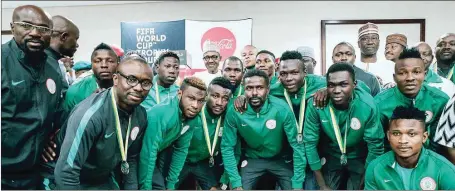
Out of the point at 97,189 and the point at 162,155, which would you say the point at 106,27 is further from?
the point at 97,189

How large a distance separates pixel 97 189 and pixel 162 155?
0.85 metres

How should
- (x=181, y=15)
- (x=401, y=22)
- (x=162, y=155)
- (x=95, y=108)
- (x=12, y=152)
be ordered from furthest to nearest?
1. (x=181, y=15)
2. (x=401, y=22)
3. (x=162, y=155)
4. (x=12, y=152)
5. (x=95, y=108)

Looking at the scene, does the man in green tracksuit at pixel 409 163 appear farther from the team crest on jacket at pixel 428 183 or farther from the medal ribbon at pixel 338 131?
the medal ribbon at pixel 338 131

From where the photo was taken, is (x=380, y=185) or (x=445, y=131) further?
(x=380, y=185)

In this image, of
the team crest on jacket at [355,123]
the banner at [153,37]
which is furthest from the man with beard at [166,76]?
the banner at [153,37]

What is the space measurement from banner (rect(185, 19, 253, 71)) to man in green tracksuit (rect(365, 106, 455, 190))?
16.3 ft

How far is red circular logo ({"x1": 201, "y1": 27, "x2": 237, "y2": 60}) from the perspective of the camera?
26.9 ft

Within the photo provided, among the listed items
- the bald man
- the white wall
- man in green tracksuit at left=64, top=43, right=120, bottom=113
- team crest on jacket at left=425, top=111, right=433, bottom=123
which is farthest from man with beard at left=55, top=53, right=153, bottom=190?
the white wall

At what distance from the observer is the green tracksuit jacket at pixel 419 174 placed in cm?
310

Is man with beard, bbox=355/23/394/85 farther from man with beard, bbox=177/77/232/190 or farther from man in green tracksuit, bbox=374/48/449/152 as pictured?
man with beard, bbox=177/77/232/190

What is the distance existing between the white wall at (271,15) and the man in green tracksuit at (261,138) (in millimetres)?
4582

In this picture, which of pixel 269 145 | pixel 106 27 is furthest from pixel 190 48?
pixel 269 145

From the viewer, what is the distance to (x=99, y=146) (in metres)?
2.85

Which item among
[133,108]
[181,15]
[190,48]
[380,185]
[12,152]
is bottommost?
[380,185]
